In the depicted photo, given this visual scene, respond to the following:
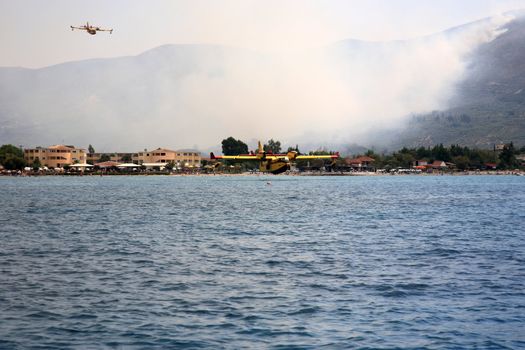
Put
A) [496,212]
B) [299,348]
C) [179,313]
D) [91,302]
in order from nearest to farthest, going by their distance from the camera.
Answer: [299,348] → [179,313] → [91,302] → [496,212]

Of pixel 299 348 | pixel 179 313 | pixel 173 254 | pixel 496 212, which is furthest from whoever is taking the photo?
pixel 496 212

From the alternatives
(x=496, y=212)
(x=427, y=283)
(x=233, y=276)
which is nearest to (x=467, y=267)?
(x=427, y=283)

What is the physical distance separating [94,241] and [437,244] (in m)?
26.8

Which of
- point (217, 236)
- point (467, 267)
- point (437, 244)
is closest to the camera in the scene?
point (467, 267)

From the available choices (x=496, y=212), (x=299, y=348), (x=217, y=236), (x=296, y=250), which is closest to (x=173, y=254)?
(x=296, y=250)

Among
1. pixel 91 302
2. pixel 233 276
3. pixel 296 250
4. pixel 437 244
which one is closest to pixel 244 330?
pixel 91 302

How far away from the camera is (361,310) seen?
29.2m

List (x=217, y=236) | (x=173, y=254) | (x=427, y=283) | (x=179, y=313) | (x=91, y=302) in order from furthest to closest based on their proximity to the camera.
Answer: (x=217, y=236) < (x=173, y=254) < (x=427, y=283) < (x=91, y=302) < (x=179, y=313)

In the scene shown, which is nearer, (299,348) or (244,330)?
(299,348)

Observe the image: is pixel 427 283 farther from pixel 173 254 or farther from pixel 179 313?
pixel 173 254

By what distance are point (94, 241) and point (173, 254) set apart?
11.2m

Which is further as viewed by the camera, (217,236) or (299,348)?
(217,236)

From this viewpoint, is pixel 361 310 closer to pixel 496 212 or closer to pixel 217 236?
pixel 217 236

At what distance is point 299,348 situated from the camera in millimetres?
23938
